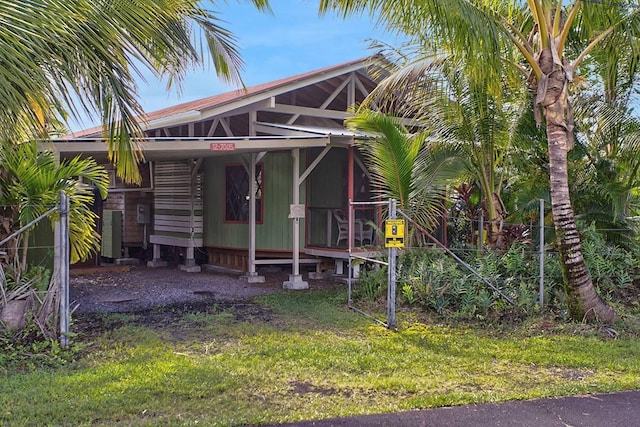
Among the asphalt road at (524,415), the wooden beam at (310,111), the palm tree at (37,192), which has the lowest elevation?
the asphalt road at (524,415)

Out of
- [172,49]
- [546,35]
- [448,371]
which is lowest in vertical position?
[448,371]

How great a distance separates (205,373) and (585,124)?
860 centimetres

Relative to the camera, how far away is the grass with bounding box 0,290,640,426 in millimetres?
4465

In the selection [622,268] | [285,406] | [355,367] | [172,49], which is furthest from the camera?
[622,268]

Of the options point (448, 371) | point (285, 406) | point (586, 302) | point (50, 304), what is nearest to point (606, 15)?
point (586, 302)

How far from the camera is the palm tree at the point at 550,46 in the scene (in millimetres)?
6758

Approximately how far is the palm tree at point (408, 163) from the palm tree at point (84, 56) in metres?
3.50

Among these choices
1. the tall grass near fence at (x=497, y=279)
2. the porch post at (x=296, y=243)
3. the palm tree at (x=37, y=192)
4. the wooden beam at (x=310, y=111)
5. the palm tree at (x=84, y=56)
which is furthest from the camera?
the wooden beam at (x=310, y=111)

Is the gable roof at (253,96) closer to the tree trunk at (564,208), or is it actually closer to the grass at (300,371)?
the tree trunk at (564,208)

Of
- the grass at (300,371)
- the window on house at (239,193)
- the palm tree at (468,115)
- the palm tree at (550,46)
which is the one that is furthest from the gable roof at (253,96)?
the grass at (300,371)

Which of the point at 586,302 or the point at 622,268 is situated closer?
the point at 586,302

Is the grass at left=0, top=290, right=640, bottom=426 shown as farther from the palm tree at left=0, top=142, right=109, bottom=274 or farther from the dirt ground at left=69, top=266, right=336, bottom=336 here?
the palm tree at left=0, top=142, right=109, bottom=274

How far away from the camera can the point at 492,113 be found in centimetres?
919

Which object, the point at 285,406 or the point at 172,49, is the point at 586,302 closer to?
the point at 285,406
